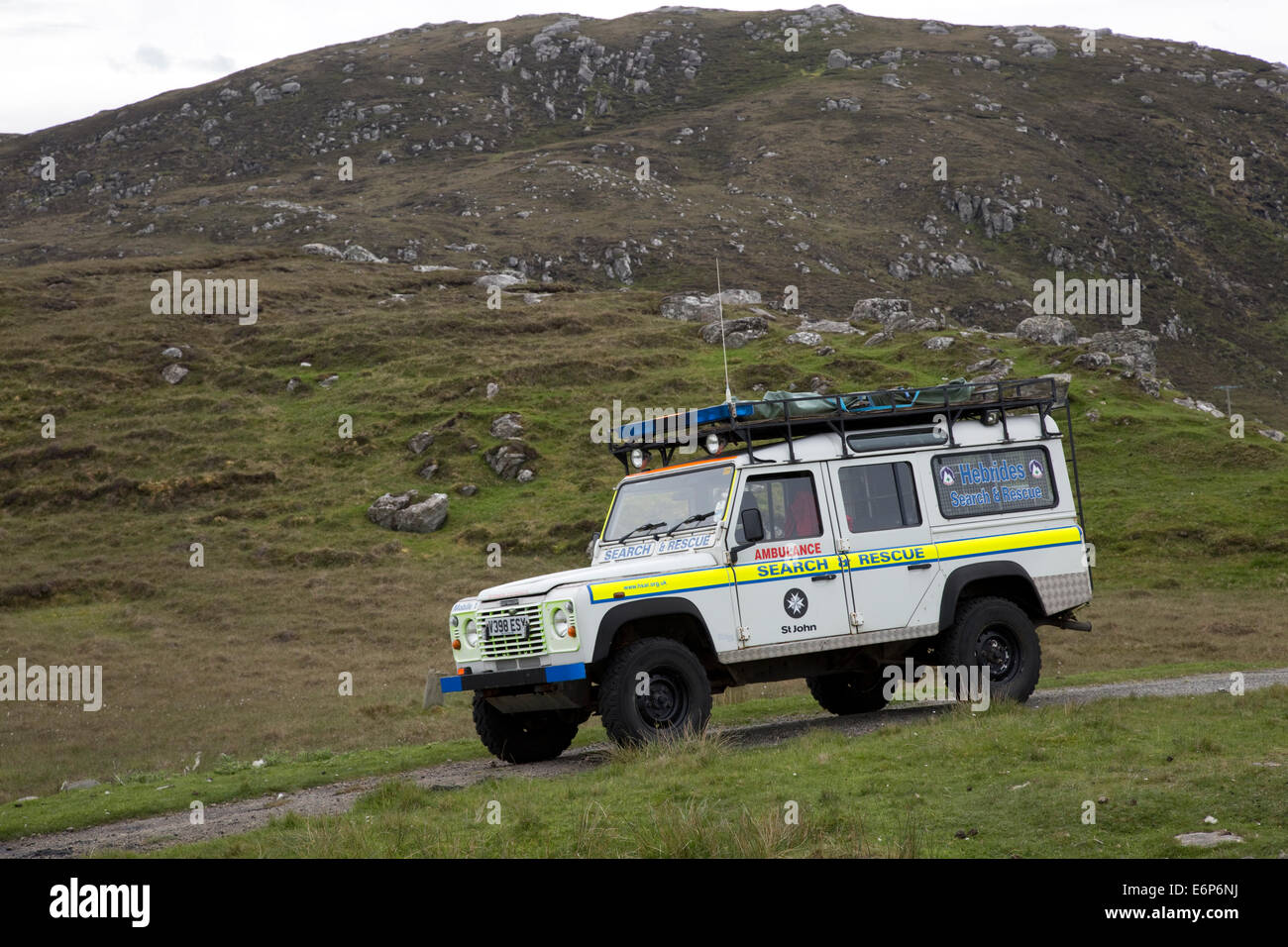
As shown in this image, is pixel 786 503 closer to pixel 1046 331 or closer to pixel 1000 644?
pixel 1000 644

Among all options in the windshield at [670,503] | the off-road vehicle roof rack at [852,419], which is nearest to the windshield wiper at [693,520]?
the windshield at [670,503]

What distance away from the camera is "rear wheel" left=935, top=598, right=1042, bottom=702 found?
1402 centimetres

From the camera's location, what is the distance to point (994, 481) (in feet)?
48.4

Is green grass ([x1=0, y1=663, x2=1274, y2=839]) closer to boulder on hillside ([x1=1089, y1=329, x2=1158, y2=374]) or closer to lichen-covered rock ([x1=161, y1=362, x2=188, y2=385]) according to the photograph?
boulder on hillside ([x1=1089, y1=329, x2=1158, y2=374])

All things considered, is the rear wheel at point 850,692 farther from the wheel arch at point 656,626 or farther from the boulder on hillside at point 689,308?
the boulder on hillside at point 689,308

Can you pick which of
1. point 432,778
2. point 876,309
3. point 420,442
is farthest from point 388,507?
point 876,309

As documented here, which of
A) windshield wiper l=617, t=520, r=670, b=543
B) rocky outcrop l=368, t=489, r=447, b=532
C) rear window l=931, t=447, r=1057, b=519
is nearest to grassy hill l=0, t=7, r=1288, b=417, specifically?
rocky outcrop l=368, t=489, r=447, b=532

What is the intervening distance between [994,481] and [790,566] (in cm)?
331

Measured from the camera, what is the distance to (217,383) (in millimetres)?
59750

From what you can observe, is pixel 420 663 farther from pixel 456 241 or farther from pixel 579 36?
pixel 579 36

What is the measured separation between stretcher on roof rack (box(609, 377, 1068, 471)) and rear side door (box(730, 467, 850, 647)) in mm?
433

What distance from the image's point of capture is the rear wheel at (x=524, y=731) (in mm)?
13336

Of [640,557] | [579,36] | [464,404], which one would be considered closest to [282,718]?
[640,557]
